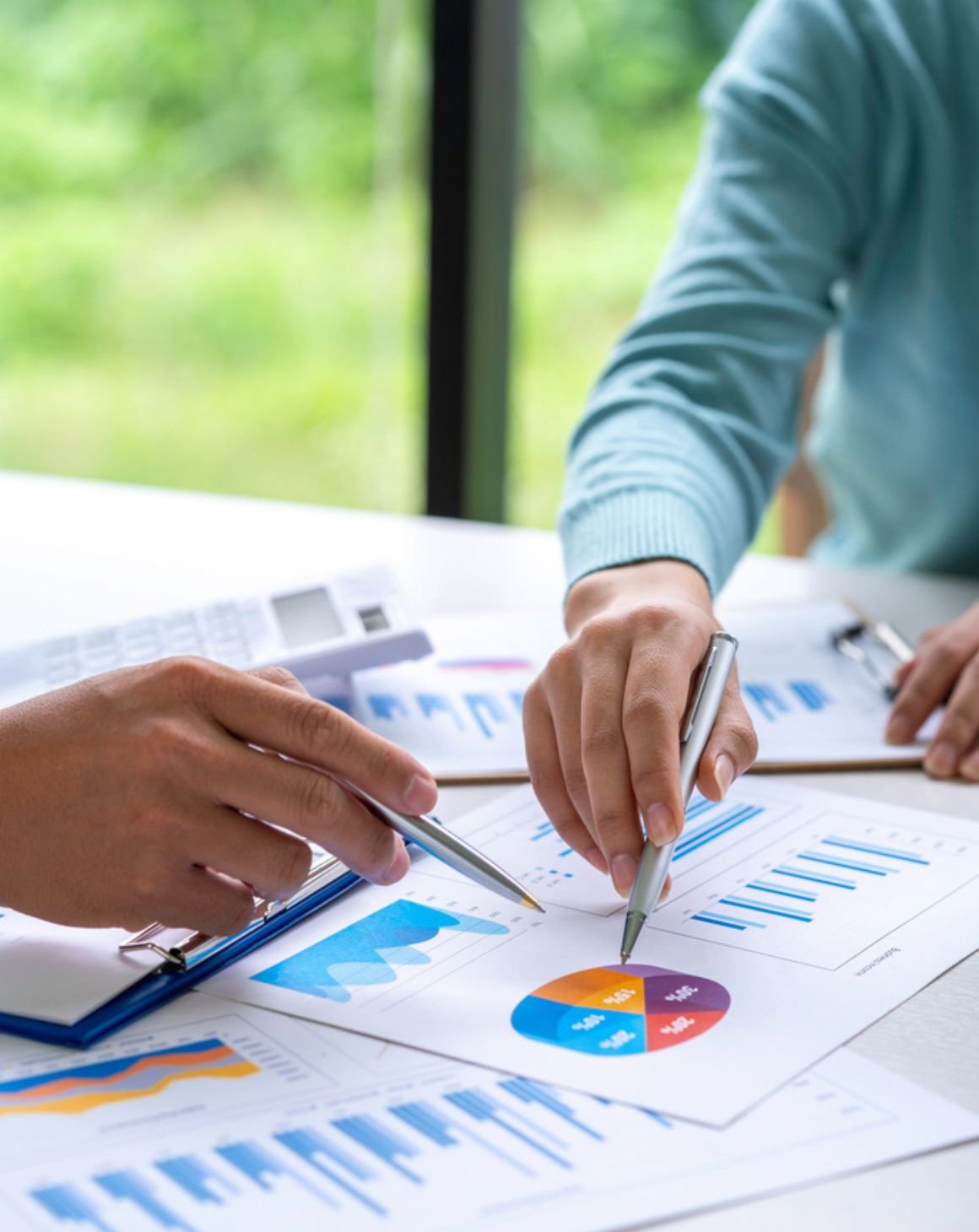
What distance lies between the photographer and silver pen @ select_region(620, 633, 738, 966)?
0.56 m

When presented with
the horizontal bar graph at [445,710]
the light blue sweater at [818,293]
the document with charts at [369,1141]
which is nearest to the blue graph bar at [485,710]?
the horizontal bar graph at [445,710]

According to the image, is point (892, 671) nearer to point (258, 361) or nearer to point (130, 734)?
point (130, 734)

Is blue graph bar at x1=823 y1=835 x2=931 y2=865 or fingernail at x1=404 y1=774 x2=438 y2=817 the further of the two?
blue graph bar at x1=823 y1=835 x2=931 y2=865

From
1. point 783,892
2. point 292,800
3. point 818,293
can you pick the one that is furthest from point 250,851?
point 818,293

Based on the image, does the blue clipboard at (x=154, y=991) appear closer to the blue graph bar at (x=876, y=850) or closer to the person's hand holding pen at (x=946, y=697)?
the blue graph bar at (x=876, y=850)

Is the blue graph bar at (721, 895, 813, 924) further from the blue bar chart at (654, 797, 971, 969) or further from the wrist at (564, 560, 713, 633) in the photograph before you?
the wrist at (564, 560, 713, 633)

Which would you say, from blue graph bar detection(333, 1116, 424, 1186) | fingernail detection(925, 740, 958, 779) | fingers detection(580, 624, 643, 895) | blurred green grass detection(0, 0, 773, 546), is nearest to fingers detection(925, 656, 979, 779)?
fingernail detection(925, 740, 958, 779)

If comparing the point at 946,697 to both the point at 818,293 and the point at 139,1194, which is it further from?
the point at 139,1194

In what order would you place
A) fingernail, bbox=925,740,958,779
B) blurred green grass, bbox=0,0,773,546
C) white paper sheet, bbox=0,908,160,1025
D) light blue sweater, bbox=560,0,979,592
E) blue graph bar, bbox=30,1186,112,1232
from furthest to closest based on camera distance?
1. blurred green grass, bbox=0,0,773,546
2. light blue sweater, bbox=560,0,979,592
3. fingernail, bbox=925,740,958,779
4. white paper sheet, bbox=0,908,160,1025
5. blue graph bar, bbox=30,1186,112,1232

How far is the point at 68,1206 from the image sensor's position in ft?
1.36

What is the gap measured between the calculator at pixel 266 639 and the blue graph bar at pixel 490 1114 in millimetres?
391

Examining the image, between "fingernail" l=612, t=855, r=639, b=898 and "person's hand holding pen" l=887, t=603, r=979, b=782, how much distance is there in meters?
0.26

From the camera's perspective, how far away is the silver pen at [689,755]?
56 cm

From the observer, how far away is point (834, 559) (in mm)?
1384
